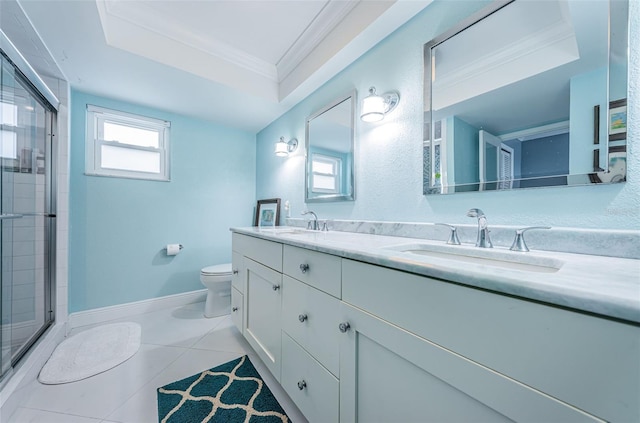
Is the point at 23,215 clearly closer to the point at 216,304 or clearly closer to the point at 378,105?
the point at 216,304

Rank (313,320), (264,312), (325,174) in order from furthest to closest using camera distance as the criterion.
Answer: (325,174)
(264,312)
(313,320)

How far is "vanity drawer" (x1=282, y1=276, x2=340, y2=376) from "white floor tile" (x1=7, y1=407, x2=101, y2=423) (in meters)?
1.04

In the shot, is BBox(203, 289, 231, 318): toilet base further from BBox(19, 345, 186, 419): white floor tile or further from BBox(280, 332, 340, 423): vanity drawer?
BBox(280, 332, 340, 423): vanity drawer

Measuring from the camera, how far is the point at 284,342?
1163mm

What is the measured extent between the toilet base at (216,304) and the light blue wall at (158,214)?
488mm

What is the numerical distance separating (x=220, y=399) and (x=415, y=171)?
5.15 ft

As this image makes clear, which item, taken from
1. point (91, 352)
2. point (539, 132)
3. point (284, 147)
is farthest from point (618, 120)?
point (91, 352)

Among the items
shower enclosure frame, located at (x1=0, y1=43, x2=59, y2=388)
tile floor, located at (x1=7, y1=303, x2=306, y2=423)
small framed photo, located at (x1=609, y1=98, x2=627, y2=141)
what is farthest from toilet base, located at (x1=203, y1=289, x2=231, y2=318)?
small framed photo, located at (x1=609, y1=98, x2=627, y2=141)

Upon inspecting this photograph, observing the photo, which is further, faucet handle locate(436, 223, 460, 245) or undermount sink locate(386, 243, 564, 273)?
faucet handle locate(436, 223, 460, 245)

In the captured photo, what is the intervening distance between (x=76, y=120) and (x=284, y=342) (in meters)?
2.54

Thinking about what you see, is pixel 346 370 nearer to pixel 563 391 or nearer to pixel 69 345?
pixel 563 391

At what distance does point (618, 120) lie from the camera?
0.75 meters

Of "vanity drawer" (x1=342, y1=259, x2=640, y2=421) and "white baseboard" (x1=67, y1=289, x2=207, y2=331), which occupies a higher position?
"vanity drawer" (x1=342, y1=259, x2=640, y2=421)

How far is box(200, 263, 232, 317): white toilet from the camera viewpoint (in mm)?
2146
